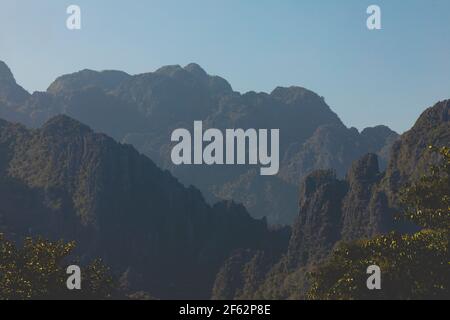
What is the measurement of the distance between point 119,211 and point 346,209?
60516mm

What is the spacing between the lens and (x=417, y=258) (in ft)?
107

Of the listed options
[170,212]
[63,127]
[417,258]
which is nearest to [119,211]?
[170,212]

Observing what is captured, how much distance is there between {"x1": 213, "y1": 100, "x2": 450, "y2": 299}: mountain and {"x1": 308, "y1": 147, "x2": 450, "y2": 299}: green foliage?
68515 mm

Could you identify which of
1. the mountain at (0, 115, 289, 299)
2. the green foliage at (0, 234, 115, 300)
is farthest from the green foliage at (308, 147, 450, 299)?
the mountain at (0, 115, 289, 299)

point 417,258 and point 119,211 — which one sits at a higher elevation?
point 119,211

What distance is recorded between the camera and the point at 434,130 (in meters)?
124

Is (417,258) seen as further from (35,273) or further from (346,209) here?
(346,209)

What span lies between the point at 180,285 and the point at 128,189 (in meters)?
32.4

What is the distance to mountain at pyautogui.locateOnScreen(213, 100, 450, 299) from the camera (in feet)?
368

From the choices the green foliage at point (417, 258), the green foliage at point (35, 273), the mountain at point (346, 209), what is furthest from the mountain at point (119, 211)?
the green foliage at point (417, 258)
